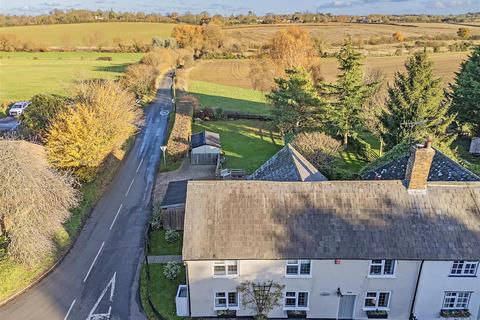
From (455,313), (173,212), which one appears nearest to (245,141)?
(173,212)

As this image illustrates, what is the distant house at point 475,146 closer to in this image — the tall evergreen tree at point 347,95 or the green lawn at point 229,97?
the tall evergreen tree at point 347,95

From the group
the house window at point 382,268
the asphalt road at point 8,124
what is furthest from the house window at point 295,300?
the asphalt road at point 8,124

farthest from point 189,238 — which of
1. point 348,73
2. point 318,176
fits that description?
point 348,73

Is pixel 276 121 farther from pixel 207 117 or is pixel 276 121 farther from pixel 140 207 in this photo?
pixel 140 207

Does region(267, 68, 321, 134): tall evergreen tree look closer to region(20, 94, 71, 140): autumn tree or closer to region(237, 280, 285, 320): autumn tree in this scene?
region(20, 94, 71, 140): autumn tree

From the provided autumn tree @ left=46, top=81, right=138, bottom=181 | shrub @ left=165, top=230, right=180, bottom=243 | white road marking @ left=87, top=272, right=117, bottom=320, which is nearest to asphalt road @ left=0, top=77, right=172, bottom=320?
white road marking @ left=87, top=272, right=117, bottom=320

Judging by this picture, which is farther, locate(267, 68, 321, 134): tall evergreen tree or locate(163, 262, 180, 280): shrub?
locate(267, 68, 321, 134): tall evergreen tree
